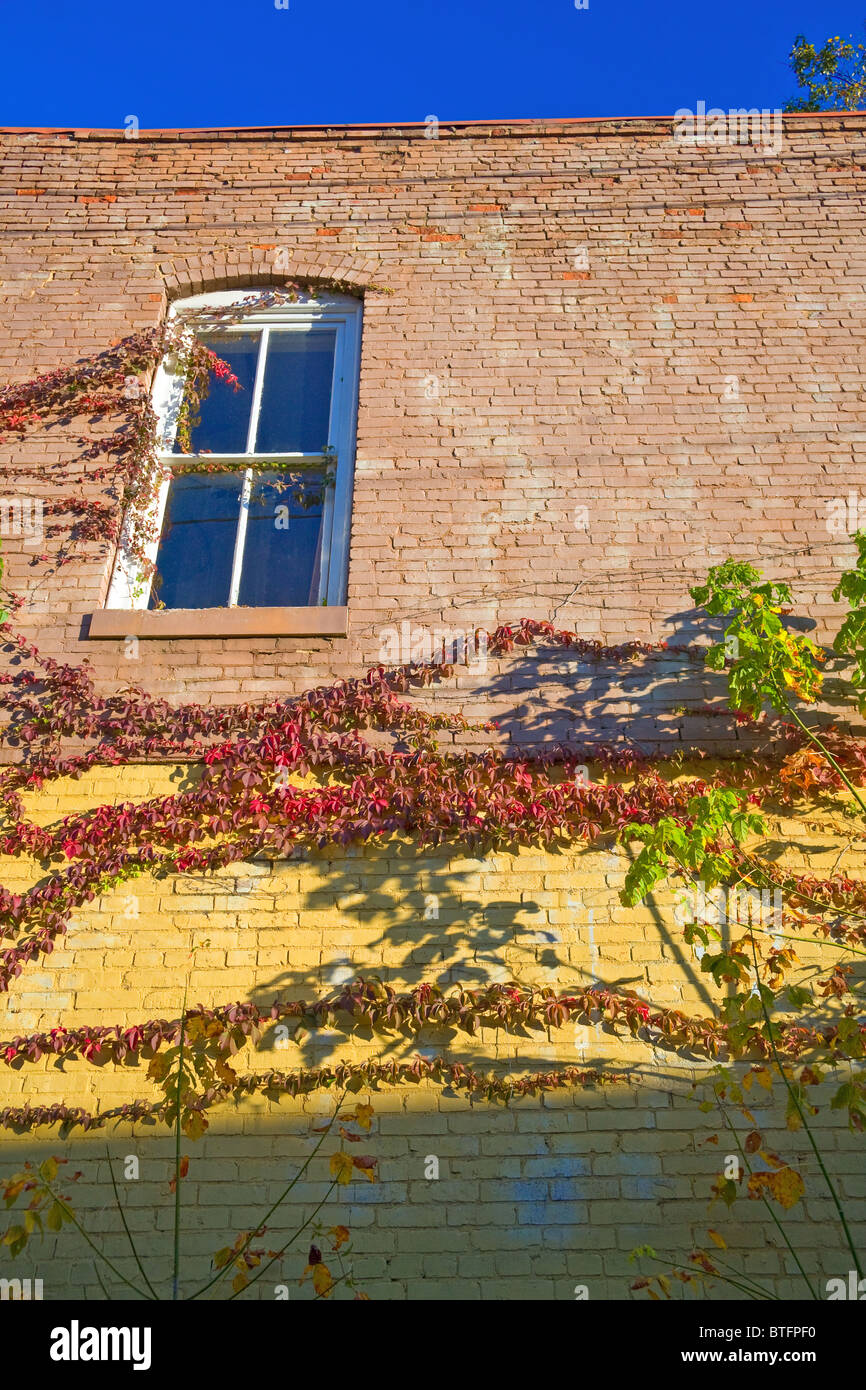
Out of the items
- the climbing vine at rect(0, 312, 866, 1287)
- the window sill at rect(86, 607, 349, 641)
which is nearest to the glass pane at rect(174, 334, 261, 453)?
the window sill at rect(86, 607, 349, 641)

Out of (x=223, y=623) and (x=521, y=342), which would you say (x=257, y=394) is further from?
(x=223, y=623)

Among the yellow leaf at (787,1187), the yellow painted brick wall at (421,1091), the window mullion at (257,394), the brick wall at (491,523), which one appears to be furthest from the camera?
the window mullion at (257,394)

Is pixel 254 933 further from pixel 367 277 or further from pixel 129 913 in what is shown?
pixel 367 277

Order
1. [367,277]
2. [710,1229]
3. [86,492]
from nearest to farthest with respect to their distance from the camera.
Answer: [710,1229] < [86,492] < [367,277]

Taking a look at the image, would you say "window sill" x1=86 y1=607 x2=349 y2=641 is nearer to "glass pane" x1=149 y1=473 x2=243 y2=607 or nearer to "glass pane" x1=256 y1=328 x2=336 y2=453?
"glass pane" x1=149 y1=473 x2=243 y2=607

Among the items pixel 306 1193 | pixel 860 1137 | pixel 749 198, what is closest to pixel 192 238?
pixel 749 198

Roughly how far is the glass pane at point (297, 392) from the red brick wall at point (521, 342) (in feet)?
1.20

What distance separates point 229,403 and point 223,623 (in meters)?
1.82

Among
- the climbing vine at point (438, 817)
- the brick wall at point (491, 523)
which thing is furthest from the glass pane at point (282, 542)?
the climbing vine at point (438, 817)

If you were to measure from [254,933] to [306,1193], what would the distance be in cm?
107

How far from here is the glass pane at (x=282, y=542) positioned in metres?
6.12

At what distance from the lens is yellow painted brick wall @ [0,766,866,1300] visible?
165 inches

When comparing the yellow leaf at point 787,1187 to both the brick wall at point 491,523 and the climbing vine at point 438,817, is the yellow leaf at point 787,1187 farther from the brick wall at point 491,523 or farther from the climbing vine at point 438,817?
the brick wall at point 491,523

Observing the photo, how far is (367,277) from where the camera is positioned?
6.91 metres
